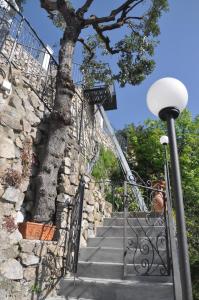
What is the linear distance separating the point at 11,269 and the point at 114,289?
1395 mm

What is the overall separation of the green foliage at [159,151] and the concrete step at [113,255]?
7.13 m

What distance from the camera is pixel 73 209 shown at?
473 centimetres

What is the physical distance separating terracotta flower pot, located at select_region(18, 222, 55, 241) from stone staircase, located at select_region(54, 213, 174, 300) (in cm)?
71

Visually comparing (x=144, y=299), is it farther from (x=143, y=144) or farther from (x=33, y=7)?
(x=143, y=144)

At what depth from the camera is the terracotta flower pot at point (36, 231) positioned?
395 cm

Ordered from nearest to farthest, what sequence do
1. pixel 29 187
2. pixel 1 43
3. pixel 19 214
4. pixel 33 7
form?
pixel 19 214 < pixel 29 187 < pixel 1 43 < pixel 33 7

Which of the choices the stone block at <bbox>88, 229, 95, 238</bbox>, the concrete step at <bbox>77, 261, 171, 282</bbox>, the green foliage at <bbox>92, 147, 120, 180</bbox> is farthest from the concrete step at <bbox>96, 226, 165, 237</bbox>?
the green foliage at <bbox>92, 147, 120, 180</bbox>

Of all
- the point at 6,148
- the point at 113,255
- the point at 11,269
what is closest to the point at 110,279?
the point at 113,255

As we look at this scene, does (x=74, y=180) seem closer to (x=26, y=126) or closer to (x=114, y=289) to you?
(x=26, y=126)

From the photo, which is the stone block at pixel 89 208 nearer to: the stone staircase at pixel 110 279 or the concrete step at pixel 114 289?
the stone staircase at pixel 110 279

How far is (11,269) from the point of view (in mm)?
3404

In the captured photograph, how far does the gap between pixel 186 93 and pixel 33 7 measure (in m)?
6.47

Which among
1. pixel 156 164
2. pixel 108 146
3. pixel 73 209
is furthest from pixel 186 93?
pixel 156 164

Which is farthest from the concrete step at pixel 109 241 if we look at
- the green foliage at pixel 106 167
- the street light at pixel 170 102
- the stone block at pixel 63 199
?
the green foliage at pixel 106 167
